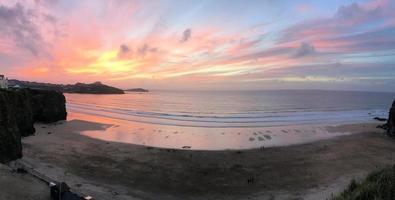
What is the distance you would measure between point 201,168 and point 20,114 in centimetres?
1576

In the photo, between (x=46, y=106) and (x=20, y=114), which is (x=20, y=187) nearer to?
(x=20, y=114)


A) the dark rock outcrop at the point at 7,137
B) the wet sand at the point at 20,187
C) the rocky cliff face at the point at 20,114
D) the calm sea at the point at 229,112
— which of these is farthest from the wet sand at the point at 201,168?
the calm sea at the point at 229,112

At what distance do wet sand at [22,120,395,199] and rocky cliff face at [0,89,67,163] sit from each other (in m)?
1.23

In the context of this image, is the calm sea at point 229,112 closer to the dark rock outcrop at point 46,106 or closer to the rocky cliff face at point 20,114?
the dark rock outcrop at point 46,106

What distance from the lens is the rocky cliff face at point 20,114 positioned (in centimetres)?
1708

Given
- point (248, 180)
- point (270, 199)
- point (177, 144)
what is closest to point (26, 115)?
point (177, 144)

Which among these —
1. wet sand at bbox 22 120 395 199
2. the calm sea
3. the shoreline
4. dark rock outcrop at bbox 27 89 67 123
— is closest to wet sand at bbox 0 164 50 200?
wet sand at bbox 22 120 395 199

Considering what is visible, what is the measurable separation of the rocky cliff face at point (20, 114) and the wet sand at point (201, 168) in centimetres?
123

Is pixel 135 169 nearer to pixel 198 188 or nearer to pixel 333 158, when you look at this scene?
pixel 198 188

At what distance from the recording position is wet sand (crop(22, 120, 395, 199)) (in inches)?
596

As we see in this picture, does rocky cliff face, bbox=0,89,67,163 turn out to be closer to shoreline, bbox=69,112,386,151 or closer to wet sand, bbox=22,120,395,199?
wet sand, bbox=22,120,395,199

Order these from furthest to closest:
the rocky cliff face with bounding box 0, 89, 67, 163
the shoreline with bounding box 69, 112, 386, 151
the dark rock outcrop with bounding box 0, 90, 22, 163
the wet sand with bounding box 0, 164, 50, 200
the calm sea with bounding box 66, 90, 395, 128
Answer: the calm sea with bounding box 66, 90, 395, 128 → the shoreline with bounding box 69, 112, 386, 151 → the rocky cliff face with bounding box 0, 89, 67, 163 → the dark rock outcrop with bounding box 0, 90, 22, 163 → the wet sand with bounding box 0, 164, 50, 200

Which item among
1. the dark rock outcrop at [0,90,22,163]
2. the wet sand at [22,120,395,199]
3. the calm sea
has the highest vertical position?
the dark rock outcrop at [0,90,22,163]

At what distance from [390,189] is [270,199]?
21.7ft
